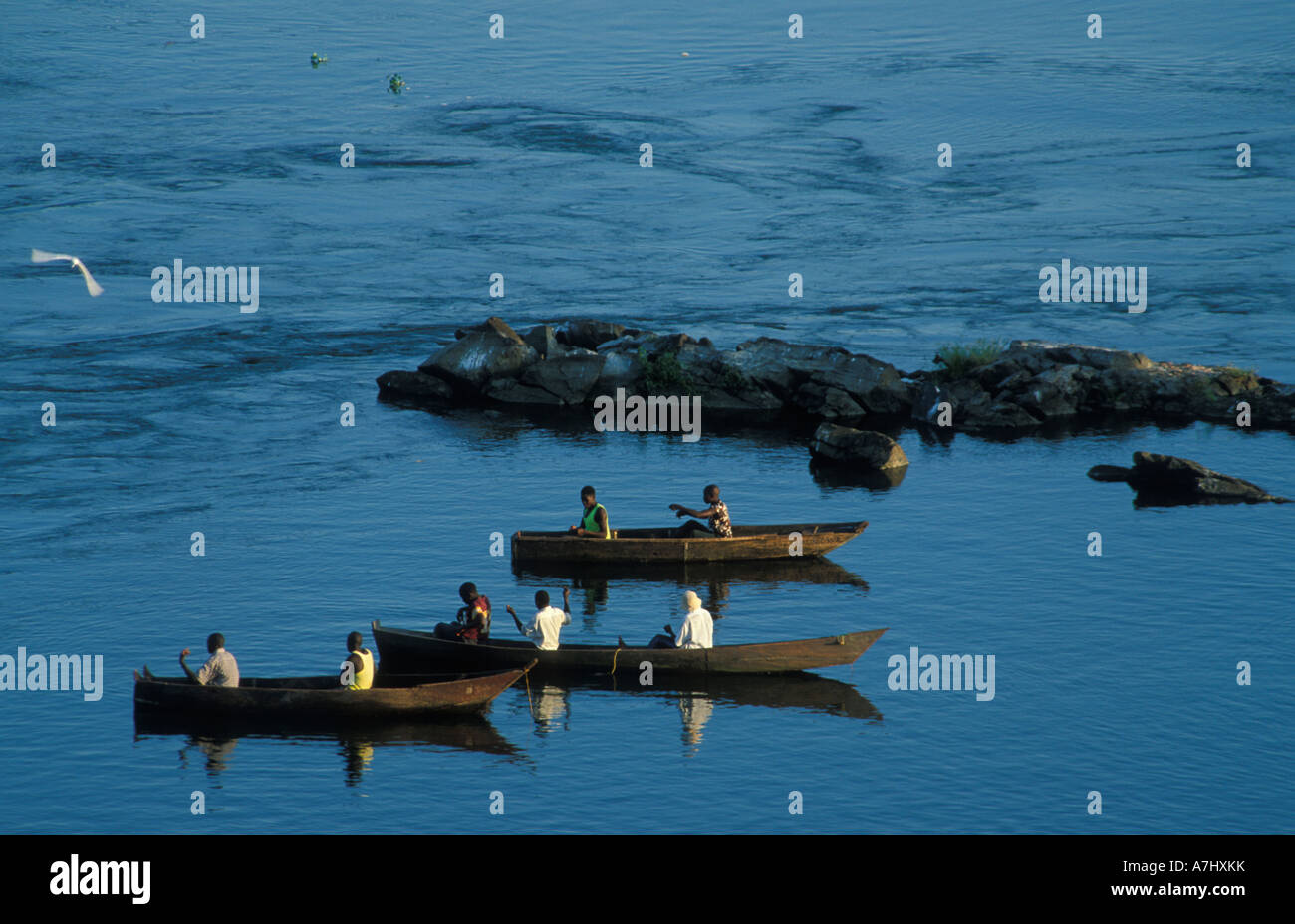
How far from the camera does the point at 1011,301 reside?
72062mm

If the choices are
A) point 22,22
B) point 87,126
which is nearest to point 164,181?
point 87,126

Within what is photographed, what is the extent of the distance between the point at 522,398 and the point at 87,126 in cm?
6574

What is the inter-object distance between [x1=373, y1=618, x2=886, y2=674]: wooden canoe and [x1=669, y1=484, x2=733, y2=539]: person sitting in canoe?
7.42 meters

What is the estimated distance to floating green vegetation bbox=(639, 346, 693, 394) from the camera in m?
55.8

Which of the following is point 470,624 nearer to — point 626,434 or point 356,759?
point 356,759

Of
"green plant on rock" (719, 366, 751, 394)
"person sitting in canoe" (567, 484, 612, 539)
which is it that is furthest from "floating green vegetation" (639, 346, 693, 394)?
"person sitting in canoe" (567, 484, 612, 539)

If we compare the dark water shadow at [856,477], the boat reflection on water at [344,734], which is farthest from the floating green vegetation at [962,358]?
the boat reflection on water at [344,734]

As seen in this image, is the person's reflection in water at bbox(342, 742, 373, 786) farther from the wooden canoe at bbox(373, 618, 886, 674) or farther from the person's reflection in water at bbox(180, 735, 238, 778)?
the wooden canoe at bbox(373, 618, 886, 674)

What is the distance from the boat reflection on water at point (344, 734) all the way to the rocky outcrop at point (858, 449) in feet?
69.2

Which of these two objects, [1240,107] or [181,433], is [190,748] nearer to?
[181,433]

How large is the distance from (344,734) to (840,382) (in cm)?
2863

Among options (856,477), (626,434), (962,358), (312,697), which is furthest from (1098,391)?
(312,697)

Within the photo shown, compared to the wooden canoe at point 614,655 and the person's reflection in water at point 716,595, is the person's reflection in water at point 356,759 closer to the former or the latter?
the wooden canoe at point 614,655

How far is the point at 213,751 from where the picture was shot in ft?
96.0
